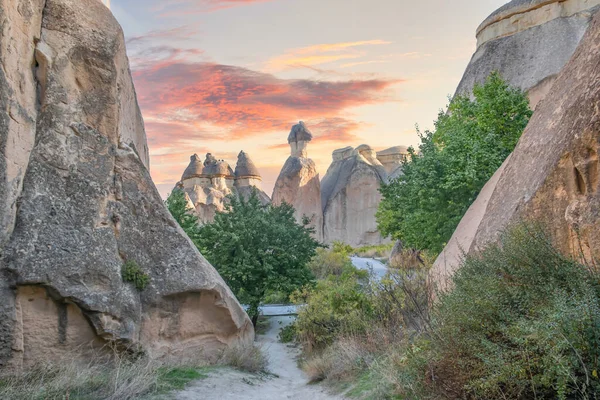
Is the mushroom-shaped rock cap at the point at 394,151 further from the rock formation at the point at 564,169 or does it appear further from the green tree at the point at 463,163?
the rock formation at the point at 564,169

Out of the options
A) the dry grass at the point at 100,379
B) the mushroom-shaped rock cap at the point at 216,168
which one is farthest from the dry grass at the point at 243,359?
the mushroom-shaped rock cap at the point at 216,168

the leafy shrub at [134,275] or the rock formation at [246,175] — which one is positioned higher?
the rock formation at [246,175]

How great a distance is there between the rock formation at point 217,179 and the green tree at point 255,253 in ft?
86.7

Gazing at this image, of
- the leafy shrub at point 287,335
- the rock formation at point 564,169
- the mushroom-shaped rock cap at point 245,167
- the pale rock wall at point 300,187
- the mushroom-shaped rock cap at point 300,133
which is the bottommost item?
the leafy shrub at point 287,335

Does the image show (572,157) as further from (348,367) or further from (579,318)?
(348,367)

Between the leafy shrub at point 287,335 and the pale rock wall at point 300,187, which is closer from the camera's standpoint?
the leafy shrub at point 287,335

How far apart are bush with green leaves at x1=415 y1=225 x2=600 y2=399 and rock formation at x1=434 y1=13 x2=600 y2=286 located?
50cm

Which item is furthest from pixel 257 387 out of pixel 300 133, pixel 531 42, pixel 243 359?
pixel 300 133

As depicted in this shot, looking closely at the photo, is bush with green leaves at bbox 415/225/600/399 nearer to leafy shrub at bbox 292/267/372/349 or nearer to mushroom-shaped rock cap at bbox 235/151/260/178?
leafy shrub at bbox 292/267/372/349

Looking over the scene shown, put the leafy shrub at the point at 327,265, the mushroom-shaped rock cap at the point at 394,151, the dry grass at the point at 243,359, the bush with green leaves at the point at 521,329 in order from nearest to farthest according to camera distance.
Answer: the bush with green leaves at the point at 521,329, the dry grass at the point at 243,359, the leafy shrub at the point at 327,265, the mushroom-shaped rock cap at the point at 394,151

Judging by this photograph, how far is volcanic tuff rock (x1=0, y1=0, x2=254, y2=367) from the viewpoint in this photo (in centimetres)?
773

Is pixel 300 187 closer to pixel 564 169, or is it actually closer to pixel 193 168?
pixel 193 168

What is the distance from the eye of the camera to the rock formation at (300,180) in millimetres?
41156

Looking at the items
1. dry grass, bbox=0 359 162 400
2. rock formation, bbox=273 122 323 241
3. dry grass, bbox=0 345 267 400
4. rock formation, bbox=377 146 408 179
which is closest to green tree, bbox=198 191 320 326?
dry grass, bbox=0 345 267 400
